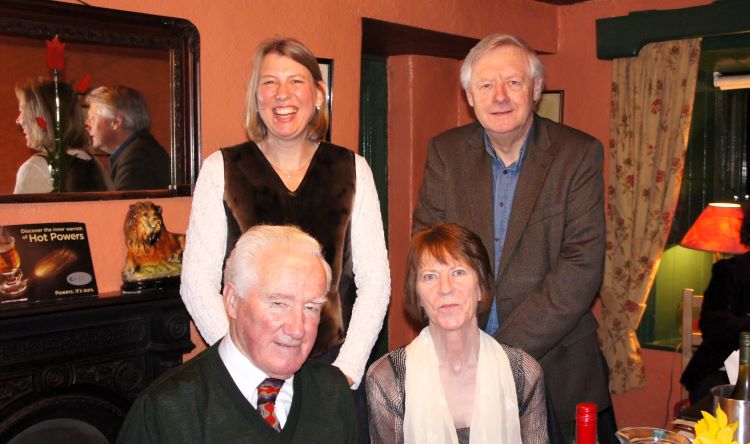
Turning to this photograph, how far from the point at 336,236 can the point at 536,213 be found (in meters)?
0.56

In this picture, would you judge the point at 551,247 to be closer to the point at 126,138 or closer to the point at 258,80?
the point at 258,80

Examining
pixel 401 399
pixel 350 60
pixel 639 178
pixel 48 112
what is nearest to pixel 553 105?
pixel 639 178

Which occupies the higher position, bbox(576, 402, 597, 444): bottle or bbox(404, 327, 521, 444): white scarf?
bbox(576, 402, 597, 444): bottle

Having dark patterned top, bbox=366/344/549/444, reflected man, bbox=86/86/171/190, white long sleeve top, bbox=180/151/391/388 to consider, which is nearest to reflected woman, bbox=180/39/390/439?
white long sleeve top, bbox=180/151/391/388

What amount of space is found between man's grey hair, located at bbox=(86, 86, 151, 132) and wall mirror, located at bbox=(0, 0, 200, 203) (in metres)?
0.02

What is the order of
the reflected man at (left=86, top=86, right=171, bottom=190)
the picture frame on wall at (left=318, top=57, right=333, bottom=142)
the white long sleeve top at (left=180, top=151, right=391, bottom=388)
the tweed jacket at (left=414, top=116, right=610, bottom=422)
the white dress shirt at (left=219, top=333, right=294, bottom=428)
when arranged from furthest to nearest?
the picture frame on wall at (left=318, top=57, right=333, bottom=142), the reflected man at (left=86, top=86, right=171, bottom=190), the tweed jacket at (left=414, top=116, right=610, bottom=422), the white long sleeve top at (left=180, top=151, right=391, bottom=388), the white dress shirt at (left=219, top=333, right=294, bottom=428)

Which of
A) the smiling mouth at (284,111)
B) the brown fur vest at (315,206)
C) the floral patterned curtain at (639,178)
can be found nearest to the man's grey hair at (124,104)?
the brown fur vest at (315,206)

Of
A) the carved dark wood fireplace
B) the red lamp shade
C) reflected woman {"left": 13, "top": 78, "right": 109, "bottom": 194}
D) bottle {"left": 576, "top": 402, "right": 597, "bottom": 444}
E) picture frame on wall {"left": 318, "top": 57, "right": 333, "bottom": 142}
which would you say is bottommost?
the carved dark wood fireplace

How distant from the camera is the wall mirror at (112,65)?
8.34ft

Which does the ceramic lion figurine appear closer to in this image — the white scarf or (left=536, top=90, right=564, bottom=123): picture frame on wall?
the white scarf

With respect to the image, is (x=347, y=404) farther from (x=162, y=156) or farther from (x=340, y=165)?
(x=162, y=156)

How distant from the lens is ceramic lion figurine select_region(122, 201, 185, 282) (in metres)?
2.85

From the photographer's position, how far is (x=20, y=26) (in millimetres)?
2547

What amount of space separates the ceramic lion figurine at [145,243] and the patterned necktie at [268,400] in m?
1.34
